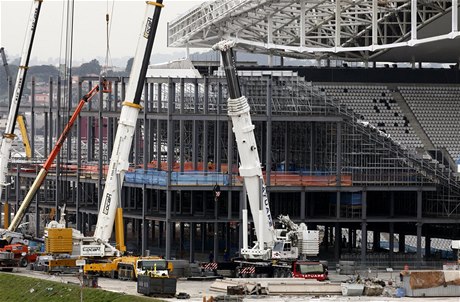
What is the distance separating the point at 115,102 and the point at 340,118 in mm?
15627

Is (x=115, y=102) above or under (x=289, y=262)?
above

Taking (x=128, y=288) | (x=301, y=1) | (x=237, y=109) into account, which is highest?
(x=301, y=1)

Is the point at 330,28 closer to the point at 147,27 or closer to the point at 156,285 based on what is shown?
the point at 147,27

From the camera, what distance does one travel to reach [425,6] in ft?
391

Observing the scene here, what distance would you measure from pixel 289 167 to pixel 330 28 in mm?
16975

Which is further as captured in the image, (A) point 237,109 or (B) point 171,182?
(B) point 171,182

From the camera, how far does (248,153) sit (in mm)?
92688

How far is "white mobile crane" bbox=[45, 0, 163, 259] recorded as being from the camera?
9231 centimetres

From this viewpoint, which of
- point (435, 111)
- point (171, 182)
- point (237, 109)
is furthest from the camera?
point (435, 111)

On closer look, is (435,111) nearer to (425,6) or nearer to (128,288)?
(425,6)

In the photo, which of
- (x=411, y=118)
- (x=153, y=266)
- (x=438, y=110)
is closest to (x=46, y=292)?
(x=153, y=266)

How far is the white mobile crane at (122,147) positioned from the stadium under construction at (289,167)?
46.1 ft

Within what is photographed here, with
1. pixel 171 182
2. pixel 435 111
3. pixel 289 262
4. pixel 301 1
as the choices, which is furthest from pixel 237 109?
pixel 435 111

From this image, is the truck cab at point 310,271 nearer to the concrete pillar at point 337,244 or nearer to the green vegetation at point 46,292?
the green vegetation at point 46,292
